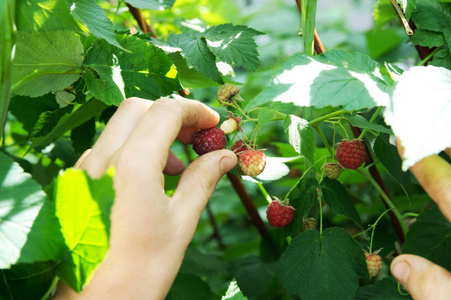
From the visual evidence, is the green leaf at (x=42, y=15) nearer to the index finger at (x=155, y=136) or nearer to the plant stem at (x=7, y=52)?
the plant stem at (x=7, y=52)

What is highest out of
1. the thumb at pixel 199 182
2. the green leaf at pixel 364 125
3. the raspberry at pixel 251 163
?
the green leaf at pixel 364 125

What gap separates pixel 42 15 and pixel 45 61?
13 cm

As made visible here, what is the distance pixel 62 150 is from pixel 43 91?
1.43ft

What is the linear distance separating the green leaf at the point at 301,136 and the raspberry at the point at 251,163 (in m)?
0.06

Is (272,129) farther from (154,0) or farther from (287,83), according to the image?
(287,83)

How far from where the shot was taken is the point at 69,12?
0.64 m

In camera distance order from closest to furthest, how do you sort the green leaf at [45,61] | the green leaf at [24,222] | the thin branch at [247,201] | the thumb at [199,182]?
the green leaf at [24,222]
the thumb at [199,182]
the green leaf at [45,61]
the thin branch at [247,201]

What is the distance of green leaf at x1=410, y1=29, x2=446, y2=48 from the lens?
825 mm

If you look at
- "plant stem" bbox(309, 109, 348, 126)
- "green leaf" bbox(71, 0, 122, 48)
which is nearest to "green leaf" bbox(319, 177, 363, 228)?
"plant stem" bbox(309, 109, 348, 126)

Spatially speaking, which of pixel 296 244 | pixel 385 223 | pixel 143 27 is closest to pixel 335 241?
pixel 296 244

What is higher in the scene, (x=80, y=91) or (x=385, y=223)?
(x=80, y=91)

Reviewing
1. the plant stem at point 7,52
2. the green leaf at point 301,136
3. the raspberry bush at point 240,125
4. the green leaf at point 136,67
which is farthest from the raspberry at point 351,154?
the plant stem at point 7,52

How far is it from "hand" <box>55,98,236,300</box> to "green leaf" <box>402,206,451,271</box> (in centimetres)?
39

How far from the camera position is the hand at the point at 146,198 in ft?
1.71
